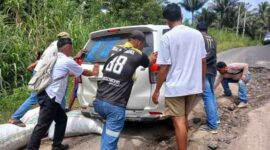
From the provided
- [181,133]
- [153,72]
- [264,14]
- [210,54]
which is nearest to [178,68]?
[181,133]

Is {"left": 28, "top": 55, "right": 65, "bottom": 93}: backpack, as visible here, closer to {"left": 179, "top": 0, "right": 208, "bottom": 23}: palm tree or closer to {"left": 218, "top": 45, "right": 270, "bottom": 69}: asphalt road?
{"left": 218, "top": 45, "right": 270, "bottom": 69}: asphalt road

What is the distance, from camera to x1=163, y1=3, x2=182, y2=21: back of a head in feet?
15.9

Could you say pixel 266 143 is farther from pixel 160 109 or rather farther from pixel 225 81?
pixel 225 81

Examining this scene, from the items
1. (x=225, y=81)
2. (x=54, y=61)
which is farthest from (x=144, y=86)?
(x=225, y=81)

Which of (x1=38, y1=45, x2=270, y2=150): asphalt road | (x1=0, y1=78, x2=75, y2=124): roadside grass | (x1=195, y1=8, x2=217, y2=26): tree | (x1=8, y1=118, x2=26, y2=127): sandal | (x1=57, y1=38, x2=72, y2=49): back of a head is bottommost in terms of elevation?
(x1=195, y1=8, x2=217, y2=26): tree

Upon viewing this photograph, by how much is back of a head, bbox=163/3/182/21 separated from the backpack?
5.75 ft

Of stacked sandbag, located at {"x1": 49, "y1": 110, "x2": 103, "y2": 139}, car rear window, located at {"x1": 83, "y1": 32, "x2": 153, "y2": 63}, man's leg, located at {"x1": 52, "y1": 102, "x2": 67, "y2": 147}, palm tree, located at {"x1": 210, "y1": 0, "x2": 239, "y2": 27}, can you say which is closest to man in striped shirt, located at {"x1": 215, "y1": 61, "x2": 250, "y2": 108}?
car rear window, located at {"x1": 83, "y1": 32, "x2": 153, "y2": 63}

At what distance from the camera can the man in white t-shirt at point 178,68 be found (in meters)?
4.84

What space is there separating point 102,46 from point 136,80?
43.9 inches

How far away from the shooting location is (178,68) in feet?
15.9

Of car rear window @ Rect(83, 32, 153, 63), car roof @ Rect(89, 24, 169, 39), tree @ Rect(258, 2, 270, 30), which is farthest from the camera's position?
tree @ Rect(258, 2, 270, 30)

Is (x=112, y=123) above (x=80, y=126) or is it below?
above

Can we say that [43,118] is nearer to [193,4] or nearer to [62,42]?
[62,42]

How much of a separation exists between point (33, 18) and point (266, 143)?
765 centimetres
